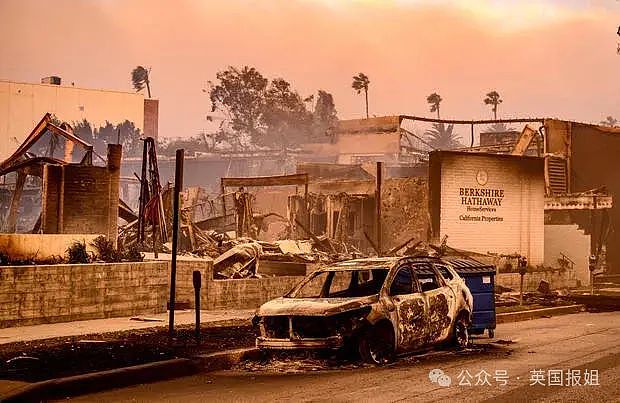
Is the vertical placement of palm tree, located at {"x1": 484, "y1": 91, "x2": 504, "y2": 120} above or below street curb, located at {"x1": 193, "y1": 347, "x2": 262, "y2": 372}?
above

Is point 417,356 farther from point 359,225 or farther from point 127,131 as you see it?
point 127,131

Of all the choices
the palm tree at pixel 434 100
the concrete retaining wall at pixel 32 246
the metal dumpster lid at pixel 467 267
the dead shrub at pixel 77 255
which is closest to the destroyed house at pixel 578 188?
the metal dumpster lid at pixel 467 267

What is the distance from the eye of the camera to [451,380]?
36.8 ft

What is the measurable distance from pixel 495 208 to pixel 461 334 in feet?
71.2

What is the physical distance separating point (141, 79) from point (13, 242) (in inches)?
2589

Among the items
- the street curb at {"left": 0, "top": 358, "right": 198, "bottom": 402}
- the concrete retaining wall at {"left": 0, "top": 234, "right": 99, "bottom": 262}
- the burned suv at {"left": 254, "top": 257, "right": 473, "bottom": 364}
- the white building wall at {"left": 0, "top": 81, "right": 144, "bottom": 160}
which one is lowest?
the street curb at {"left": 0, "top": 358, "right": 198, "bottom": 402}

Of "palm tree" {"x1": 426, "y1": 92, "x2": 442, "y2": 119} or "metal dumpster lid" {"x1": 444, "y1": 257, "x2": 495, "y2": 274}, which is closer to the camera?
"metal dumpster lid" {"x1": 444, "y1": 257, "x2": 495, "y2": 274}

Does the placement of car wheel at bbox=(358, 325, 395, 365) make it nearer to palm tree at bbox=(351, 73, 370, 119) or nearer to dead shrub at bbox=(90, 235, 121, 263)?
dead shrub at bbox=(90, 235, 121, 263)

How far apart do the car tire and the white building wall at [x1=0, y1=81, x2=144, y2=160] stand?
39.8m

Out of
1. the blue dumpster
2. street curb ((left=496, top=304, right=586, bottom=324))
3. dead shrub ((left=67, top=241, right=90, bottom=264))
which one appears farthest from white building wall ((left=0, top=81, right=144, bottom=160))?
the blue dumpster

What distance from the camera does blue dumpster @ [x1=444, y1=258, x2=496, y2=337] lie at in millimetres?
16281

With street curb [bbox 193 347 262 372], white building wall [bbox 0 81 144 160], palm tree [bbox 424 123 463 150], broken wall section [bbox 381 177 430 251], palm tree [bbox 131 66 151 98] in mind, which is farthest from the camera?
palm tree [bbox 424 123 463 150]

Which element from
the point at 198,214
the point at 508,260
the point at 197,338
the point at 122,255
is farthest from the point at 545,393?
the point at 198,214

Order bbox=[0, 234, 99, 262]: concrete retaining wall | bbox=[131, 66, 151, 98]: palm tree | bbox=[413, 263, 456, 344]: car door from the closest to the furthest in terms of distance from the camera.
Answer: bbox=[413, 263, 456, 344]: car door
bbox=[0, 234, 99, 262]: concrete retaining wall
bbox=[131, 66, 151, 98]: palm tree
